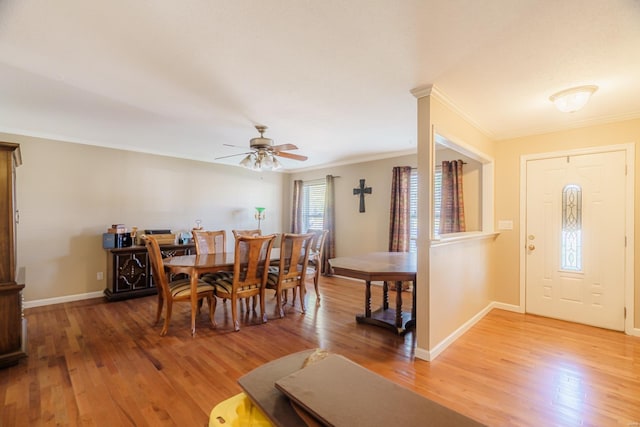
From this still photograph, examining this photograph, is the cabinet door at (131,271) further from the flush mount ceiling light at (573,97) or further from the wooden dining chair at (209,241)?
the flush mount ceiling light at (573,97)

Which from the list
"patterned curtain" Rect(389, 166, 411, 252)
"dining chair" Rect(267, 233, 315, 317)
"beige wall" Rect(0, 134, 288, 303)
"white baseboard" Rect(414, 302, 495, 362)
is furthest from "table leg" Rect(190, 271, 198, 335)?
"patterned curtain" Rect(389, 166, 411, 252)

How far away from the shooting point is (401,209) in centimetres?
484

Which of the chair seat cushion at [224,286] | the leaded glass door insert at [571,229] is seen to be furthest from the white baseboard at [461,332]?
the chair seat cushion at [224,286]

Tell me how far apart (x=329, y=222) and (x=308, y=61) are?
13.5 ft

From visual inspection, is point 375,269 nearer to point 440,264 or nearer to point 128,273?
point 440,264

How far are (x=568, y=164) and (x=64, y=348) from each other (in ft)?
18.8

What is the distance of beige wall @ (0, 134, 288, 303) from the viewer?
3.91m

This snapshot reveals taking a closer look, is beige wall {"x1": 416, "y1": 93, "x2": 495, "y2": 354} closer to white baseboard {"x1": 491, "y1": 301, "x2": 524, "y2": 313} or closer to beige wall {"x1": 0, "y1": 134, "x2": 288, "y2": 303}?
white baseboard {"x1": 491, "y1": 301, "x2": 524, "y2": 313}

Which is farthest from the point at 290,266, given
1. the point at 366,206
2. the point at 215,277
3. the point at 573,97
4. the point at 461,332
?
the point at 573,97

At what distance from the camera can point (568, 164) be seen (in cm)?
342

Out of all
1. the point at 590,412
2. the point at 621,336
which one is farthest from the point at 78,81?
the point at 621,336

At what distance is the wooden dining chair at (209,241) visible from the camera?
3969 millimetres

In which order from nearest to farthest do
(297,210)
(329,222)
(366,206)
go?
(366,206)
(329,222)
(297,210)

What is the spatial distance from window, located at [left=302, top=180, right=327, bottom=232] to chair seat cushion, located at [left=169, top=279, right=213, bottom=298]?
332 cm
